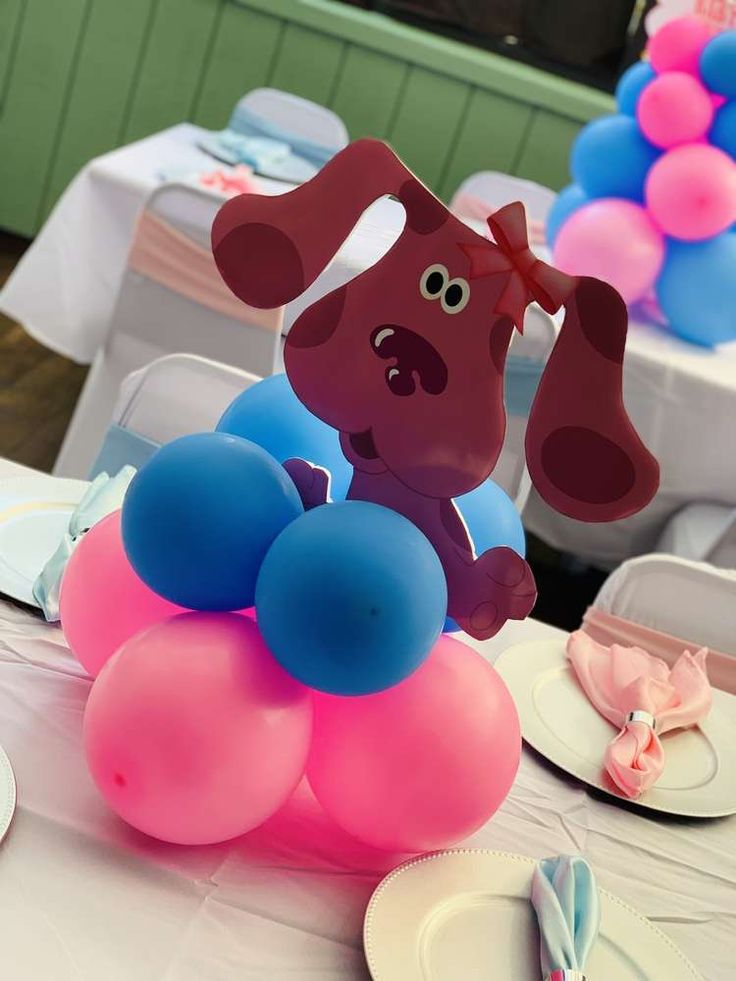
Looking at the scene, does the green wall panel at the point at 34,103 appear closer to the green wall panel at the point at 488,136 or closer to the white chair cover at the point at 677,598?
the green wall panel at the point at 488,136

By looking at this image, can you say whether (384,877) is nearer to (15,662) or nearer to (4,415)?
(15,662)

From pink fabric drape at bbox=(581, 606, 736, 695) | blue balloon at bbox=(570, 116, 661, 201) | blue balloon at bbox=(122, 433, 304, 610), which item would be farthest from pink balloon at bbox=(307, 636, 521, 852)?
blue balloon at bbox=(570, 116, 661, 201)

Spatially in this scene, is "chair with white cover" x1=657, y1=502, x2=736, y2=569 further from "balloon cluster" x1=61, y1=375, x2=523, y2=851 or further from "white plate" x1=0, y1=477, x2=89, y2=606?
"balloon cluster" x1=61, y1=375, x2=523, y2=851

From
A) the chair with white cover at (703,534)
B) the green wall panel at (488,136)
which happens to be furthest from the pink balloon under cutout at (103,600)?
the green wall panel at (488,136)

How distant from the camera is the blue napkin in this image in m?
3.12

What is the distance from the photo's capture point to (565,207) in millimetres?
2705

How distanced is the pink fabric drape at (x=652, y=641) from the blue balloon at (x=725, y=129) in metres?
1.37

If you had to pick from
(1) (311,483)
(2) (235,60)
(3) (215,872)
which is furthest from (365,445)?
(2) (235,60)

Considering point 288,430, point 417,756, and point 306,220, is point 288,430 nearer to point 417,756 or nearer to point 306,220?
point 306,220

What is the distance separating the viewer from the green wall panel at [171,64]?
13.9 ft

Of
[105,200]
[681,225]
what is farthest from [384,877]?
[105,200]

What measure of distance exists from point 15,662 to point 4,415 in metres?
2.28

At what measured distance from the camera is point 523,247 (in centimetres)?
82

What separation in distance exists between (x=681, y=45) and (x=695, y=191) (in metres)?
0.34
